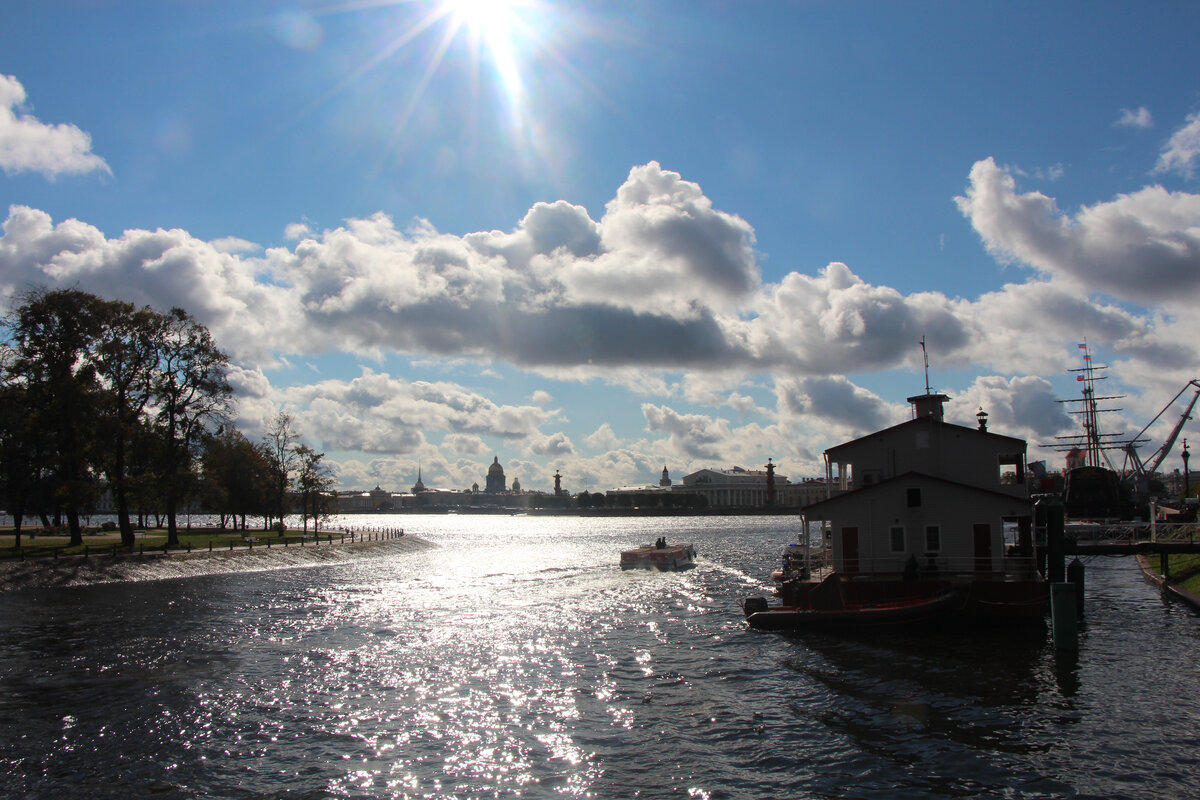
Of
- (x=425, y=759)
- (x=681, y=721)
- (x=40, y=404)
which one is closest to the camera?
(x=425, y=759)

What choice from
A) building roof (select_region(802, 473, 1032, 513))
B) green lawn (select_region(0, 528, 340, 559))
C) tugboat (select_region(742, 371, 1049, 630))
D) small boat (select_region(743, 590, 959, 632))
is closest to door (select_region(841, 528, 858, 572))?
tugboat (select_region(742, 371, 1049, 630))

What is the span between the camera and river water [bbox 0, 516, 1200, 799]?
760 inches

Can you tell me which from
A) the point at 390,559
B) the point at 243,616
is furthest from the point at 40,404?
the point at 390,559

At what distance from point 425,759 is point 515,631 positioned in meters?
19.7

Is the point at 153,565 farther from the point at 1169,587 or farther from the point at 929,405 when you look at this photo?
the point at 1169,587

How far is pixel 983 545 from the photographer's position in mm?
39000

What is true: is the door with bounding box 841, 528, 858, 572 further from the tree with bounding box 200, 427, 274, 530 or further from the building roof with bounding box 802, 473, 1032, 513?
the tree with bounding box 200, 427, 274, 530

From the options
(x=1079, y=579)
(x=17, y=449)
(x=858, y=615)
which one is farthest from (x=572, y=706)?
(x=17, y=449)

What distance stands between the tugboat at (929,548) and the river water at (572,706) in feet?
4.85

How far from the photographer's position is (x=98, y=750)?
69.5ft

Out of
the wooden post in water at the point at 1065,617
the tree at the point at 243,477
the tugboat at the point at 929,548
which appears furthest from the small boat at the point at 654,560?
the tree at the point at 243,477

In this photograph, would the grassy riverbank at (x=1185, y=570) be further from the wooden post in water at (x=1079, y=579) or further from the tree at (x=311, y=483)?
the tree at (x=311, y=483)

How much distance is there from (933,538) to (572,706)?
2199 centimetres

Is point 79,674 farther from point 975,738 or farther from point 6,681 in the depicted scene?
point 975,738
